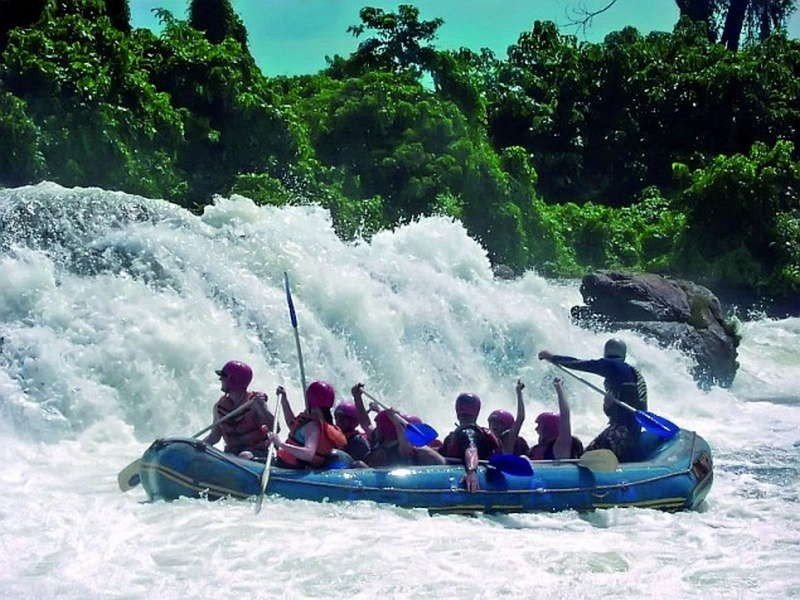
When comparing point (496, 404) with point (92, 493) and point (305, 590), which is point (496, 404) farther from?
point (305, 590)

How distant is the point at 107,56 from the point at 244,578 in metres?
12.1

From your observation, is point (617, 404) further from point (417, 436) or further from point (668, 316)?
point (668, 316)

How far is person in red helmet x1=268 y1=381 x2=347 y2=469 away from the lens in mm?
7371

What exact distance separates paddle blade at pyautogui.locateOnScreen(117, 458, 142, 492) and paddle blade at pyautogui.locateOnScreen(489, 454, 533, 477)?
229 cm

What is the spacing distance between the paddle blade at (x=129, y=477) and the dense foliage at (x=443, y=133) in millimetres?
8520

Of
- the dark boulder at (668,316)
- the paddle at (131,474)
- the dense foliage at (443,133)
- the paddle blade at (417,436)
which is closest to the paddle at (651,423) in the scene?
the paddle blade at (417,436)

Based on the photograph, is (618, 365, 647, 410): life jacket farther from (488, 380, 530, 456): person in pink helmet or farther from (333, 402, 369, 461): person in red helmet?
(333, 402, 369, 461): person in red helmet

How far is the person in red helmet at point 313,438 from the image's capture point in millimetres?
7371

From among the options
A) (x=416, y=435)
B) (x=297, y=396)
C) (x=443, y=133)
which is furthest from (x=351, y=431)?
(x=443, y=133)

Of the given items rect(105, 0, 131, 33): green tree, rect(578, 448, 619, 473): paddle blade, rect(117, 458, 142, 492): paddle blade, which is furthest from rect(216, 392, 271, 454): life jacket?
rect(105, 0, 131, 33): green tree

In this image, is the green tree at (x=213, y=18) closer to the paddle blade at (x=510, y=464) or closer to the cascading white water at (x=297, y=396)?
the cascading white water at (x=297, y=396)

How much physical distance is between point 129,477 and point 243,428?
806 mm

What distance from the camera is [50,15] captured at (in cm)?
1706

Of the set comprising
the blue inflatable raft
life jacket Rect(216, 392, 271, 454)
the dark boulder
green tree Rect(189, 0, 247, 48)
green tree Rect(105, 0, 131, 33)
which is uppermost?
green tree Rect(189, 0, 247, 48)
